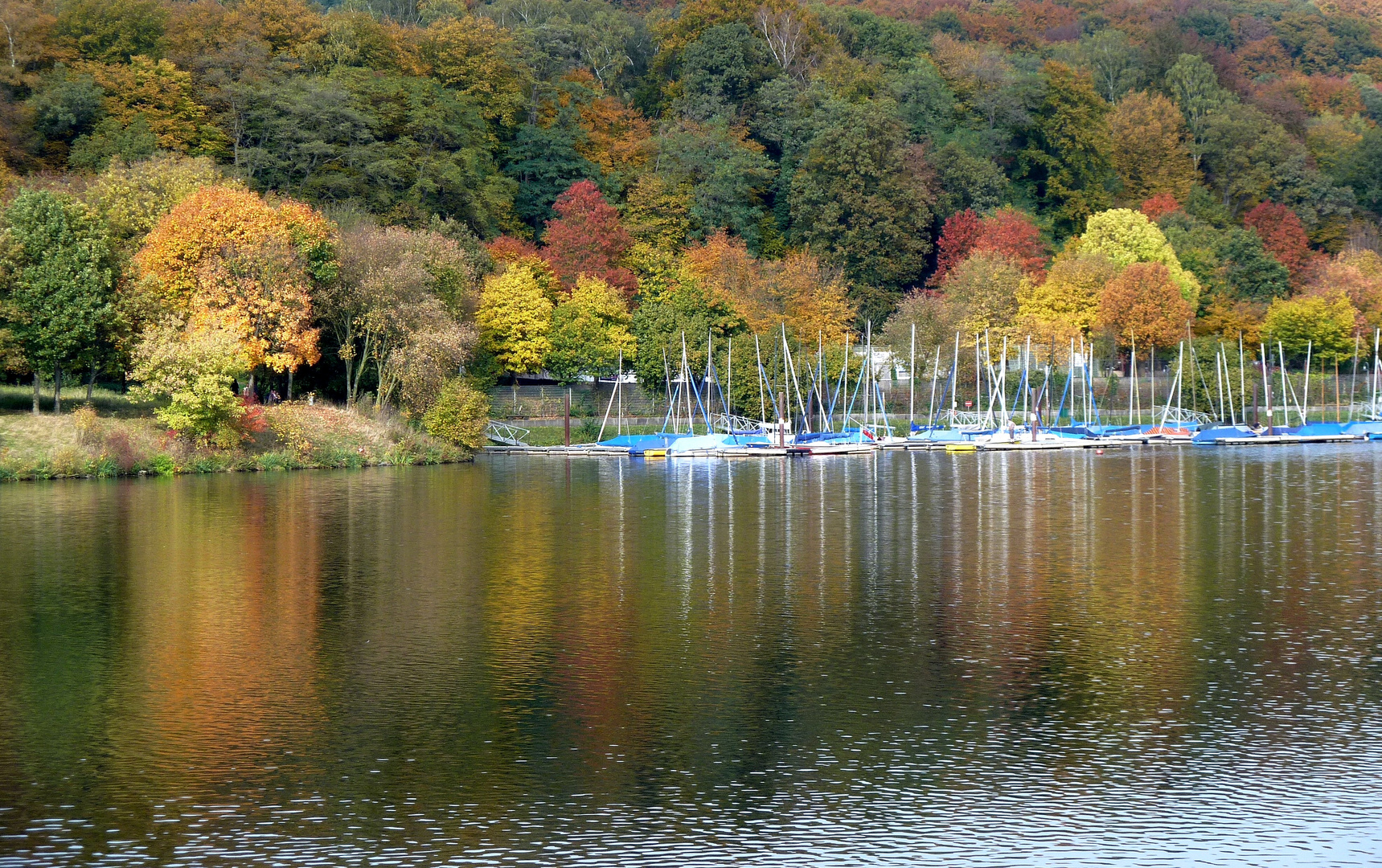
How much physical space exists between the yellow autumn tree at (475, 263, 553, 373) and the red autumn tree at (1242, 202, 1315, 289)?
69595 millimetres

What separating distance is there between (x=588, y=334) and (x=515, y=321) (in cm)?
490

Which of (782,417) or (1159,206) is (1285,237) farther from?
(782,417)

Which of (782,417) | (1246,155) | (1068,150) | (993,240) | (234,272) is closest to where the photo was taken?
(234,272)

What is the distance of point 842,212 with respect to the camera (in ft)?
351

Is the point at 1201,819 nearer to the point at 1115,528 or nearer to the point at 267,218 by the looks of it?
the point at 1115,528

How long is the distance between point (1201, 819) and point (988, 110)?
11674 centimetres

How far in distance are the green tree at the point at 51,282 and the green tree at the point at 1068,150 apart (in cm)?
8774

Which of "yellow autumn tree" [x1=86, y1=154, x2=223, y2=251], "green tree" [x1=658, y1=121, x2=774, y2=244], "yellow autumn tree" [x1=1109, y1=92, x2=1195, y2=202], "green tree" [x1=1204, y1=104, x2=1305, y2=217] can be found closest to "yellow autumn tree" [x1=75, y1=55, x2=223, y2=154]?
"yellow autumn tree" [x1=86, y1=154, x2=223, y2=251]

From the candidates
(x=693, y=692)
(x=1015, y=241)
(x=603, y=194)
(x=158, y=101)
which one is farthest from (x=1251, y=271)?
(x=693, y=692)

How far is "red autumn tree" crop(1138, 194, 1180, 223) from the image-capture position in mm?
123062

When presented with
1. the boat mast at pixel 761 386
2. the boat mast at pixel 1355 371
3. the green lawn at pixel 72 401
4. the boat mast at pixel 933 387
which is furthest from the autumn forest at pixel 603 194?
the boat mast at pixel 761 386

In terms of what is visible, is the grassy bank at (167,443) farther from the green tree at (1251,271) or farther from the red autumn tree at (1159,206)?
the red autumn tree at (1159,206)

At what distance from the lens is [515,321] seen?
82062 millimetres

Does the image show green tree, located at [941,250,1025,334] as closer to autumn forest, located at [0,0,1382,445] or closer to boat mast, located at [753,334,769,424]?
autumn forest, located at [0,0,1382,445]
